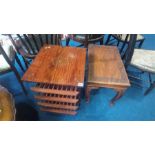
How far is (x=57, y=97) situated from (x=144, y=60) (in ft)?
2.95

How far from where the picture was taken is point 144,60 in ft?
4.28

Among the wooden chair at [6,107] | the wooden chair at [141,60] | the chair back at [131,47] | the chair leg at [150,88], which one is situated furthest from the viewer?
the chair leg at [150,88]

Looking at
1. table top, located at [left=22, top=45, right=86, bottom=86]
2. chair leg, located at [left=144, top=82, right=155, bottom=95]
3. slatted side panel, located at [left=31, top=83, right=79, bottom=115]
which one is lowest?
chair leg, located at [left=144, top=82, right=155, bottom=95]

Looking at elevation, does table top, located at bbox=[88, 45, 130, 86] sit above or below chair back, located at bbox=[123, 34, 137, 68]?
below

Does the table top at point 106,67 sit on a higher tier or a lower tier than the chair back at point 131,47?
lower

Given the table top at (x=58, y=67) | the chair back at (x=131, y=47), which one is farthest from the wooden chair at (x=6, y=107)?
the chair back at (x=131, y=47)

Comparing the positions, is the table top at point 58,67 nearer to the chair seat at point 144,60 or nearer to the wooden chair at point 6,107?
the wooden chair at point 6,107

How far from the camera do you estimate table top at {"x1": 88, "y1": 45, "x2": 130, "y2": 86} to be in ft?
3.46

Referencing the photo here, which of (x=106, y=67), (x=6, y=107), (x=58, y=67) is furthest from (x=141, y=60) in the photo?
(x=6, y=107)

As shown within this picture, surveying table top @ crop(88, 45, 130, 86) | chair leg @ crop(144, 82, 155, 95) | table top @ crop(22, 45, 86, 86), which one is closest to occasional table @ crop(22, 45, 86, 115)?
table top @ crop(22, 45, 86, 86)

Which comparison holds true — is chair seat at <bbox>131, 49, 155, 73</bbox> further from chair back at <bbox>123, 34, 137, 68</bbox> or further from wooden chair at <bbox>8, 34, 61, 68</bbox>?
wooden chair at <bbox>8, 34, 61, 68</bbox>

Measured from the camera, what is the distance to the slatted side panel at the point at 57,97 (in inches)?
35.4
